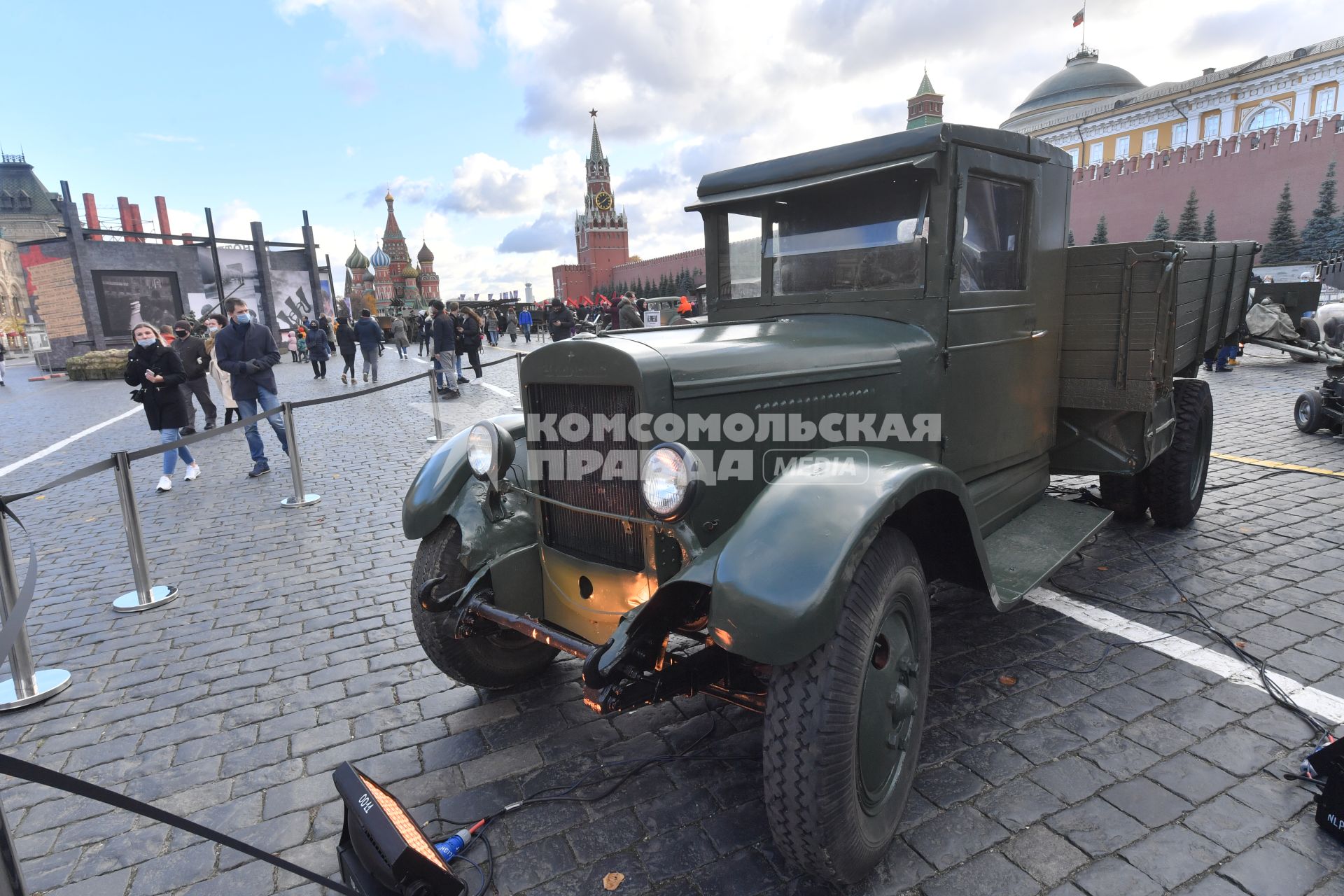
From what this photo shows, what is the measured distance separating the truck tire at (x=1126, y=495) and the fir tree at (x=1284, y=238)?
3734cm

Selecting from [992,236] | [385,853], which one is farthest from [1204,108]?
[385,853]

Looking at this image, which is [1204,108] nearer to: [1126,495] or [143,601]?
[1126,495]

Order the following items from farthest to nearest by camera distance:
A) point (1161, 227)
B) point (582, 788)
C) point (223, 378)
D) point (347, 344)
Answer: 1. point (1161, 227)
2. point (347, 344)
3. point (223, 378)
4. point (582, 788)

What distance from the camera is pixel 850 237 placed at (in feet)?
11.3

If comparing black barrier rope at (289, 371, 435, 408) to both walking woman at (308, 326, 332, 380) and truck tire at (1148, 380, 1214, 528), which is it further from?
walking woman at (308, 326, 332, 380)

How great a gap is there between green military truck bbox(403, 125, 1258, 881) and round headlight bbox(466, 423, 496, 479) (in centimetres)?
2

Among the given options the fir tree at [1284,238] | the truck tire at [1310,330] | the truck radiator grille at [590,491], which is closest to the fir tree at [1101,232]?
the fir tree at [1284,238]

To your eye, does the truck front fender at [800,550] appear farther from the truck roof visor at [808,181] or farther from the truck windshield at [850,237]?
the truck roof visor at [808,181]

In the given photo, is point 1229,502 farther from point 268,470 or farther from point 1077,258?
point 268,470

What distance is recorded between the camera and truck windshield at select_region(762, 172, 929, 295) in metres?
3.26

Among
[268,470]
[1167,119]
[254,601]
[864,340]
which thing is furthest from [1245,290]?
[1167,119]

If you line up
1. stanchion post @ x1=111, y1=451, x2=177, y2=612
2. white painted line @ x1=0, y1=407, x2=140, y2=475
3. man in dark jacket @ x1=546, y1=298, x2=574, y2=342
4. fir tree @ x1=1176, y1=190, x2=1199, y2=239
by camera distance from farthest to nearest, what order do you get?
1. fir tree @ x1=1176, y1=190, x2=1199, y2=239
2. man in dark jacket @ x1=546, y1=298, x2=574, y2=342
3. white painted line @ x1=0, y1=407, x2=140, y2=475
4. stanchion post @ x1=111, y1=451, x2=177, y2=612

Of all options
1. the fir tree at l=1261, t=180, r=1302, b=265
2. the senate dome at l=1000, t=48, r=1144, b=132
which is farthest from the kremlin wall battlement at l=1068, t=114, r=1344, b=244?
the senate dome at l=1000, t=48, r=1144, b=132

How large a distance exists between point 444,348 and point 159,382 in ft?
21.8
